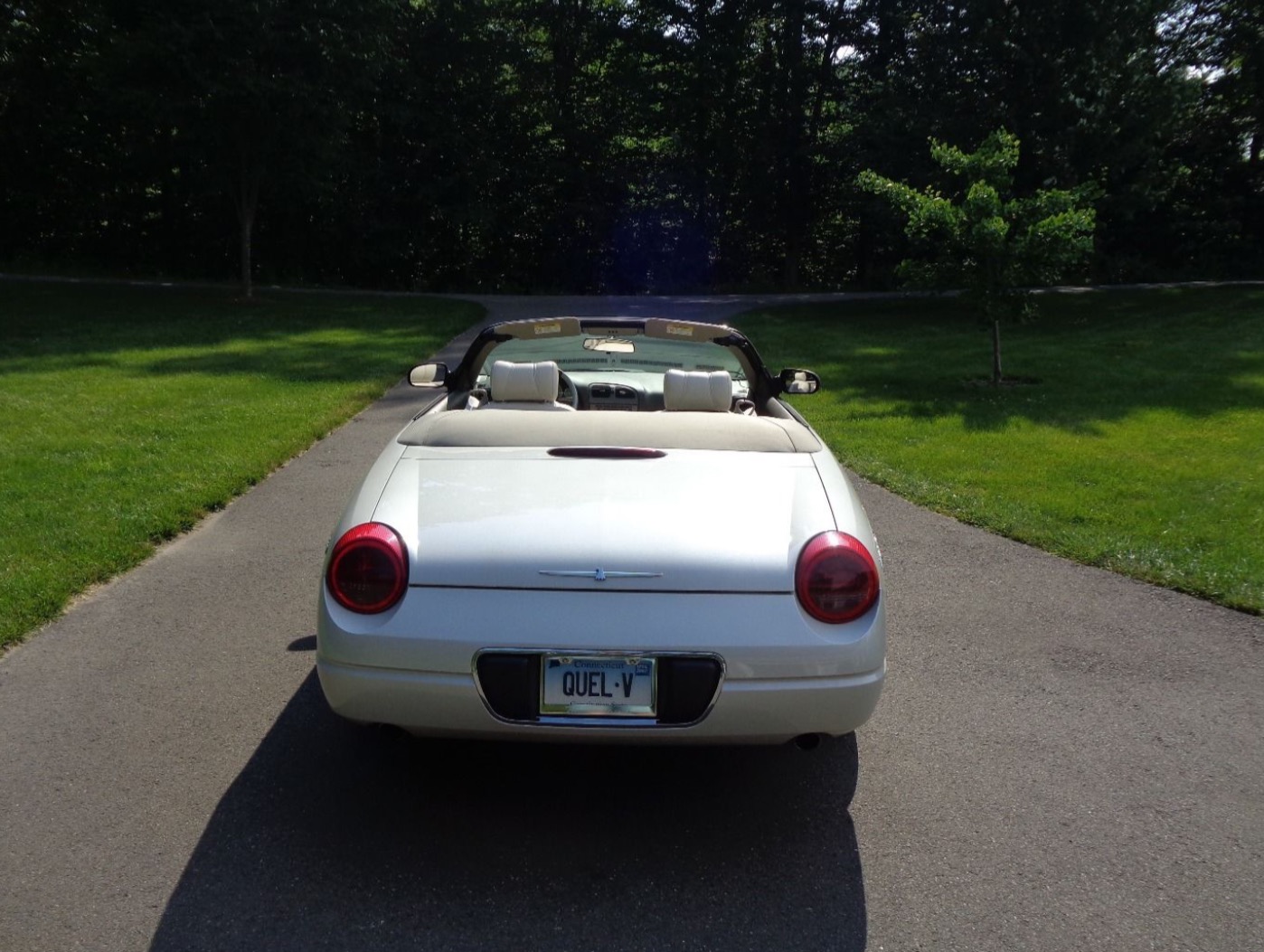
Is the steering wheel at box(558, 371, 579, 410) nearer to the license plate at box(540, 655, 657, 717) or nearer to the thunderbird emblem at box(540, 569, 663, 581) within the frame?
the thunderbird emblem at box(540, 569, 663, 581)

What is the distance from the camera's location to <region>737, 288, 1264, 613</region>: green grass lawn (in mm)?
7211

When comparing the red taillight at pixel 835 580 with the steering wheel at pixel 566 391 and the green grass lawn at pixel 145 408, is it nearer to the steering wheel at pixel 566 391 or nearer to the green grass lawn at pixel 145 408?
the steering wheel at pixel 566 391

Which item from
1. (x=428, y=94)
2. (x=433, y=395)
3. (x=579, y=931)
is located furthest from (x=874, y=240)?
(x=579, y=931)

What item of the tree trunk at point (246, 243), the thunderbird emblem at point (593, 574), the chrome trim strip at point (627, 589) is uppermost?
the tree trunk at point (246, 243)

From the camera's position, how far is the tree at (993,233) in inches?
524

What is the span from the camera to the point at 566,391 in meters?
5.51

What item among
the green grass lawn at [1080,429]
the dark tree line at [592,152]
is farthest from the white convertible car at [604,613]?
the dark tree line at [592,152]

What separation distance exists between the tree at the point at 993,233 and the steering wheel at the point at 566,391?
29.8ft

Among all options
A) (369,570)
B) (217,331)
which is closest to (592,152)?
(217,331)

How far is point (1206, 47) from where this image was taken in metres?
28.9

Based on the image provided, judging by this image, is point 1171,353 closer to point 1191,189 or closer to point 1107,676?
point 1107,676

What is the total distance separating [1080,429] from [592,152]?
27.7 meters

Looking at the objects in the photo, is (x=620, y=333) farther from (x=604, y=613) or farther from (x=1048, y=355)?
(x=1048, y=355)

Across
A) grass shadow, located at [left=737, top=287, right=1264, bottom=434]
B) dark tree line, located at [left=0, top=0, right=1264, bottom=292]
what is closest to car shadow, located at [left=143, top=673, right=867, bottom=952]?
grass shadow, located at [left=737, top=287, right=1264, bottom=434]
